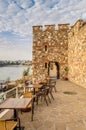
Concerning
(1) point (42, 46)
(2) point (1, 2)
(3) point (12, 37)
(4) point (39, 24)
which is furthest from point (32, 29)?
(3) point (12, 37)

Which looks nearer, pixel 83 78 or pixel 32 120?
pixel 32 120

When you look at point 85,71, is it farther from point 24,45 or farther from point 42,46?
point 24,45

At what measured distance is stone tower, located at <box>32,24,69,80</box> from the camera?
20.2m

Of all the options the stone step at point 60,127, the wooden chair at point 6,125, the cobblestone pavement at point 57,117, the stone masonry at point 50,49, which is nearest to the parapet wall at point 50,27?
the stone masonry at point 50,49

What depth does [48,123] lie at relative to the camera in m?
5.34

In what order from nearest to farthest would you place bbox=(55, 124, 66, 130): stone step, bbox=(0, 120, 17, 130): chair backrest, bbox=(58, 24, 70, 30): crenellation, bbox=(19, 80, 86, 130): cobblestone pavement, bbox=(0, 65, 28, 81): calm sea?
bbox=(0, 120, 17, 130): chair backrest → bbox=(55, 124, 66, 130): stone step → bbox=(19, 80, 86, 130): cobblestone pavement → bbox=(58, 24, 70, 30): crenellation → bbox=(0, 65, 28, 81): calm sea

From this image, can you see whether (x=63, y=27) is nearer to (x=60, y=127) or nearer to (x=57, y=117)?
(x=57, y=117)

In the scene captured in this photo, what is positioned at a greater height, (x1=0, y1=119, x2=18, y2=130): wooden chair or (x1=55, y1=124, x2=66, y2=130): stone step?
(x1=0, y1=119, x2=18, y2=130): wooden chair

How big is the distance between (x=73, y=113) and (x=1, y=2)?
28.4 ft

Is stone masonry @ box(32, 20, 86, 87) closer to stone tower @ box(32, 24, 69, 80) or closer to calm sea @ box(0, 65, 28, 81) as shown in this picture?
stone tower @ box(32, 24, 69, 80)

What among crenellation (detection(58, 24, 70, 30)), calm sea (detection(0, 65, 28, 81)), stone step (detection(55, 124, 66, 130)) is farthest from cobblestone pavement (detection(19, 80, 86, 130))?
calm sea (detection(0, 65, 28, 81))

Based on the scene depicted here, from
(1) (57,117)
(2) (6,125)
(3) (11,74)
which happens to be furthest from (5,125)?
(3) (11,74)

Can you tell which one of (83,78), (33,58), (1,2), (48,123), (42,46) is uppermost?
(1,2)


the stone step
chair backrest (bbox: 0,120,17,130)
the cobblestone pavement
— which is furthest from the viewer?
the cobblestone pavement
